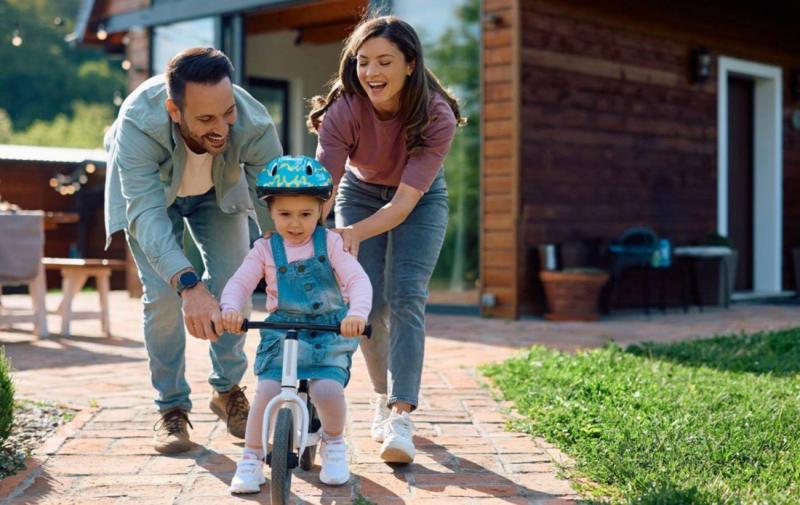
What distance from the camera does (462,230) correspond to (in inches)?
325

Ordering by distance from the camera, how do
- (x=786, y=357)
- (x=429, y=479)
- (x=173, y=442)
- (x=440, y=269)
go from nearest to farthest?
(x=429, y=479) → (x=173, y=442) → (x=786, y=357) → (x=440, y=269)

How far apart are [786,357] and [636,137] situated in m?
3.98

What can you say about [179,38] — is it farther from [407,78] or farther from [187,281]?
[187,281]

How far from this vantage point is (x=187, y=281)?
2.91 m

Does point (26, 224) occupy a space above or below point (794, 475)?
above

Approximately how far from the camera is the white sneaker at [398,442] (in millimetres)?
3242

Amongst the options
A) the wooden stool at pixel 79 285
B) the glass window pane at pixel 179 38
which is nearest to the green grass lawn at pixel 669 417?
the wooden stool at pixel 79 285

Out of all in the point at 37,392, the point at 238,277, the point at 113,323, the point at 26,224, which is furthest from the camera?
the point at 113,323

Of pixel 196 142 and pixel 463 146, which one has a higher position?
pixel 463 146

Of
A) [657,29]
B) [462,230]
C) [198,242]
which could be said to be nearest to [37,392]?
[198,242]

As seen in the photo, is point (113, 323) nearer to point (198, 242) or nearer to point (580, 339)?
point (580, 339)

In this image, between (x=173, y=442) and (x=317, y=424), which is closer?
(x=317, y=424)

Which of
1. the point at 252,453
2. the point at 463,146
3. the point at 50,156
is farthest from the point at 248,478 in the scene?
the point at 50,156

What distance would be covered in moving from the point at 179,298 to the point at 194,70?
33.0 inches
